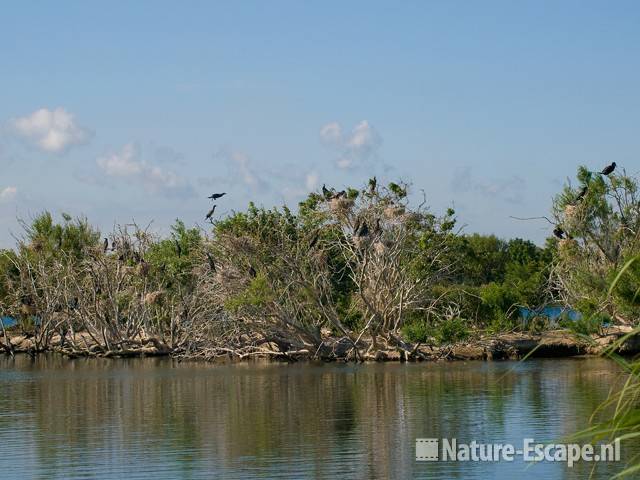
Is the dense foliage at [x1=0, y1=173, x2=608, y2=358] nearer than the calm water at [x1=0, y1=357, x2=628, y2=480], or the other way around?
the calm water at [x1=0, y1=357, x2=628, y2=480]

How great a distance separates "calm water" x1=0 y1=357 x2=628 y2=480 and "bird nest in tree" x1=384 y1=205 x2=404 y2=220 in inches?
247

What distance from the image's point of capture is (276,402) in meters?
31.5

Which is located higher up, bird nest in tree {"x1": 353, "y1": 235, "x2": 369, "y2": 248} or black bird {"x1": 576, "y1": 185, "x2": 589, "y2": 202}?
black bird {"x1": 576, "y1": 185, "x2": 589, "y2": 202}

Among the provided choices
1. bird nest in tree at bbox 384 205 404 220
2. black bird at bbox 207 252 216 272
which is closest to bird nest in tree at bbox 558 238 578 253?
bird nest in tree at bbox 384 205 404 220

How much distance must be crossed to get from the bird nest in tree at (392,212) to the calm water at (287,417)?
626cm

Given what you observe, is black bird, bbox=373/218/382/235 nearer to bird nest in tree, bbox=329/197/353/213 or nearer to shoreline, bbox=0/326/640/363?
bird nest in tree, bbox=329/197/353/213

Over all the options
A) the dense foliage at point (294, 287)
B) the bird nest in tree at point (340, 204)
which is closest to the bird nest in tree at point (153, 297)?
the dense foliage at point (294, 287)

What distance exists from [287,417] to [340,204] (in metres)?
16.5

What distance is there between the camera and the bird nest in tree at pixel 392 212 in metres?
43.9

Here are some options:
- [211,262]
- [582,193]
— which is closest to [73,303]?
[211,262]

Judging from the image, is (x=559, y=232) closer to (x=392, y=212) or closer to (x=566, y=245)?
(x=566, y=245)

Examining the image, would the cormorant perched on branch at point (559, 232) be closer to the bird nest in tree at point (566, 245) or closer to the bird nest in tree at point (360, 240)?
the bird nest in tree at point (566, 245)

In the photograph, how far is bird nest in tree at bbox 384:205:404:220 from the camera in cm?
4394

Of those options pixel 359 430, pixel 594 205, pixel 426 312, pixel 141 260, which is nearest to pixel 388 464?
pixel 359 430
